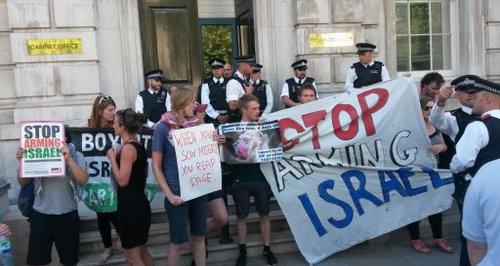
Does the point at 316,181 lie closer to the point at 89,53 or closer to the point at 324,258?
the point at 324,258

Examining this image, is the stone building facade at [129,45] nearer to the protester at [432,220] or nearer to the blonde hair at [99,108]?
the blonde hair at [99,108]

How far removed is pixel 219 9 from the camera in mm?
8891

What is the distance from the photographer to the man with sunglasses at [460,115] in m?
3.50

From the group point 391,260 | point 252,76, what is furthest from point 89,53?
point 391,260

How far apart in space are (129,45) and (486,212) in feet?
20.9

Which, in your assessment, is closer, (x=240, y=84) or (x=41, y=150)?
(x=41, y=150)

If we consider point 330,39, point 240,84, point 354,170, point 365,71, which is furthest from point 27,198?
point 330,39

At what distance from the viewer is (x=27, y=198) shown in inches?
167

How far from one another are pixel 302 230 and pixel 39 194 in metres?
2.69

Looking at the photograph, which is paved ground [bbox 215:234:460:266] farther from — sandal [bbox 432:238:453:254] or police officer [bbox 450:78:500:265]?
police officer [bbox 450:78:500:265]

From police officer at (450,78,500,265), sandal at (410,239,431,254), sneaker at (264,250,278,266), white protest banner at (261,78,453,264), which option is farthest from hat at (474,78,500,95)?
sneaker at (264,250,278,266)

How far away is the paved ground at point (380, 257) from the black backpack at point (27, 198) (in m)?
2.17

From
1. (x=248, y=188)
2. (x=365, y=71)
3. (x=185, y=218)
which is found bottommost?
(x=185, y=218)

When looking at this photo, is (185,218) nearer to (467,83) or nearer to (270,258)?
(270,258)
